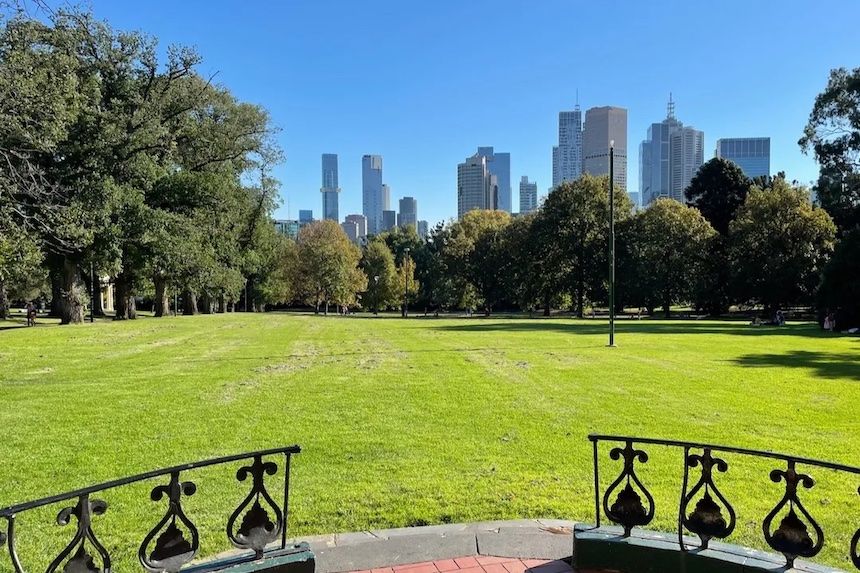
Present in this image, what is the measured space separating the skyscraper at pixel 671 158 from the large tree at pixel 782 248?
94.4ft

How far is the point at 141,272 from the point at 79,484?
29.3m

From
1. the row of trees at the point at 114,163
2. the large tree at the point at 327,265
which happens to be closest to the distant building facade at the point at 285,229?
the large tree at the point at 327,265

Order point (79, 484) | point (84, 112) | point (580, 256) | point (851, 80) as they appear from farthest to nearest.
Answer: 1. point (580, 256)
2. point (851, 80)
3. point (84, 112)
4. point (79, 484)

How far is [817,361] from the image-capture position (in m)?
15.9

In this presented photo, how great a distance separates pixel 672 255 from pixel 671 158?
130ft

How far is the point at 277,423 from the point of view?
7949 mm

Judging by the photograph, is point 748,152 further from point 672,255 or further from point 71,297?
point 71,297

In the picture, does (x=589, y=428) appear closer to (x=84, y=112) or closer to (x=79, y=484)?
(x=79, y=484)

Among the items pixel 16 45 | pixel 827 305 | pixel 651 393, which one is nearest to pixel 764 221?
pixel 827 305

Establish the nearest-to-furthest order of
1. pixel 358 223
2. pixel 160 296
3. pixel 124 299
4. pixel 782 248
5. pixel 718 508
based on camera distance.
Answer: pixel 718 508 < pixel 124 299 < pixel 782 248 < pixel 160 296 < pixel 358 223

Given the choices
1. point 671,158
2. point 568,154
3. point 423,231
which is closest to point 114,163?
point 568,154

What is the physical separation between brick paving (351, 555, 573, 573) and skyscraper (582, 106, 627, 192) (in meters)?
19.0

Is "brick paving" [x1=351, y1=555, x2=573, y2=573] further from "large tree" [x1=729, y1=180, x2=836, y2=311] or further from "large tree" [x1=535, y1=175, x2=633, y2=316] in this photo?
"large tree" [x1=535, y1=175, x2=633, y2=316]

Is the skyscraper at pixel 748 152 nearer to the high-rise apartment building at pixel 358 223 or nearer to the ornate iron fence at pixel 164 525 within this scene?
the high-rise apartment building at pixel 358 223
